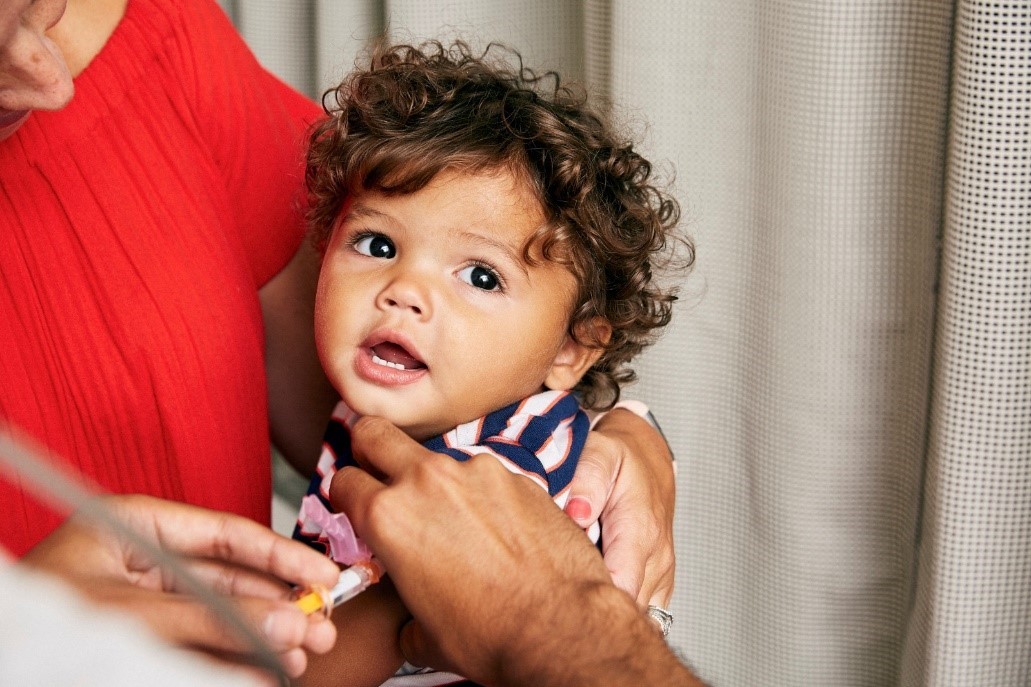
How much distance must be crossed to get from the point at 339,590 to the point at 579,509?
1.20ft

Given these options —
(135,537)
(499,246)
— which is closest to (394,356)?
(499,246)

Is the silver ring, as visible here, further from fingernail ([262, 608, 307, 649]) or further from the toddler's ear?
fingernail ([262, 608, 307, 649])

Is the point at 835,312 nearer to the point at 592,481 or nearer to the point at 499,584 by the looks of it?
the point at 592,481

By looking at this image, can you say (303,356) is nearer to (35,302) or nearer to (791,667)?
(35,302)

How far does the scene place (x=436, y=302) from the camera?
1020 millimetres

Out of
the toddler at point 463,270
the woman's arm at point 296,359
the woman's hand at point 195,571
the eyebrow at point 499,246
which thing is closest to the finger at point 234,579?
the woman's hand at point 195,571

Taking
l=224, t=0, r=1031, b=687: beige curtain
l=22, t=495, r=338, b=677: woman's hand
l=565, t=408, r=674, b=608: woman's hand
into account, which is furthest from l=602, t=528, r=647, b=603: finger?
l=224, t=0, r=1031, b=687: beige curtain

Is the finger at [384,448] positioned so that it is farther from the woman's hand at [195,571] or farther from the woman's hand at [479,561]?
the woman's hand at [195,571]

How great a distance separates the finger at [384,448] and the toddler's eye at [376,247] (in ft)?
0.76

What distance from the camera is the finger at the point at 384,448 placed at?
84 centimetres

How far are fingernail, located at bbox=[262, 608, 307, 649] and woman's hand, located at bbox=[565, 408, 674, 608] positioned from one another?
47 centimetres

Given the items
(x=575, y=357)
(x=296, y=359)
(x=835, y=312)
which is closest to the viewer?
(x=575, y=357)

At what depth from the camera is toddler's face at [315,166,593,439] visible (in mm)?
1021

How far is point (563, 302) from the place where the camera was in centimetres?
112
